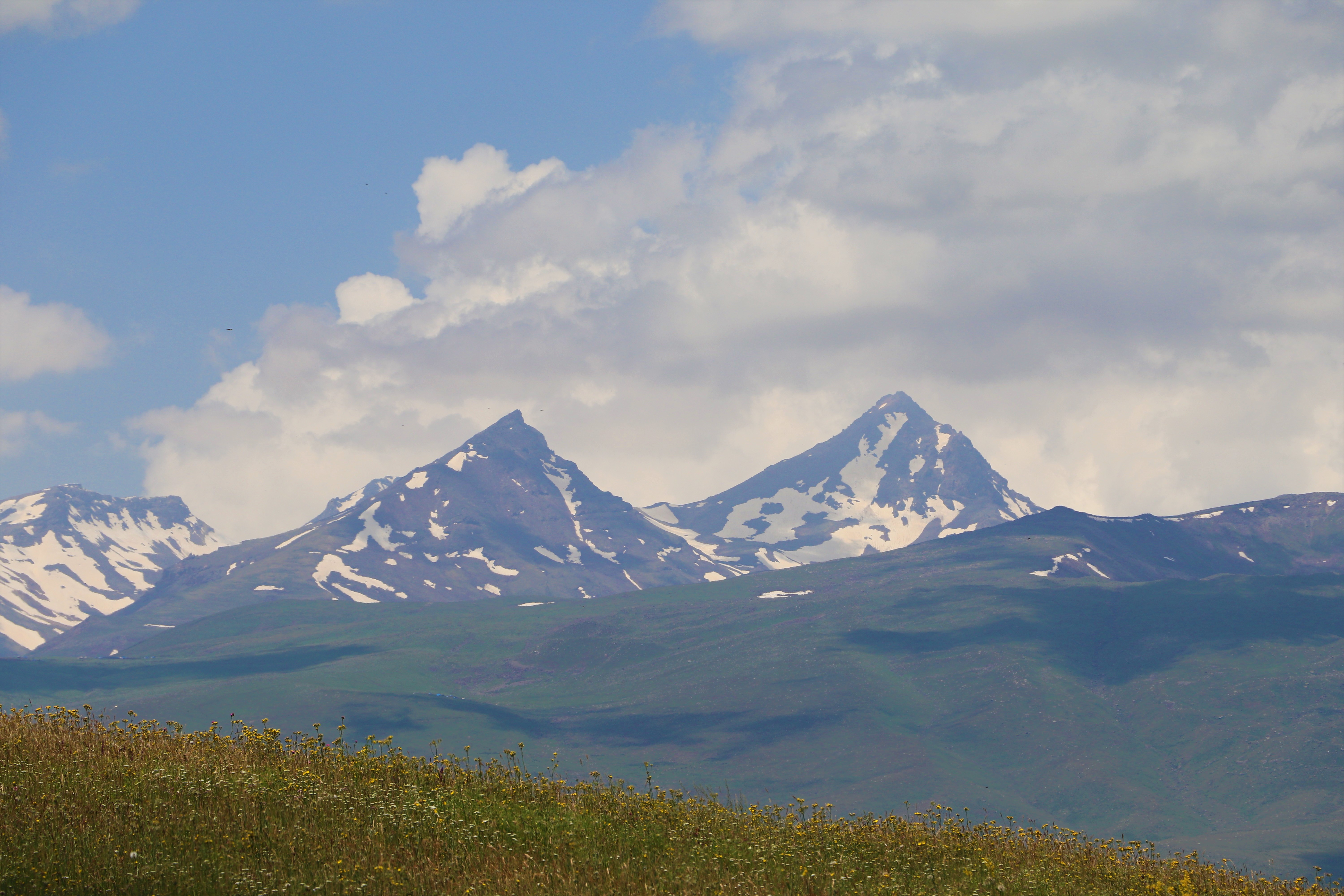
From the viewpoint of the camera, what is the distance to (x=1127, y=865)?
2139cm

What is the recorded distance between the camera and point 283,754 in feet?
70.2

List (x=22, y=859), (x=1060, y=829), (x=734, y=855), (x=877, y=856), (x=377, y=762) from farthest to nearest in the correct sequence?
(x=1060, y=829) → (x=377, y=762) → (x=877, y=856) → (x=734, y=855) → (x=22, y=859)

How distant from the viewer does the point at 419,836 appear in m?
17.4

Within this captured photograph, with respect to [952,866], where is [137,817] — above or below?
above

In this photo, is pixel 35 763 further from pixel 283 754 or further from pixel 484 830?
pixel 484 830

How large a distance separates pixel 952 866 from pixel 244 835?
10760 mm

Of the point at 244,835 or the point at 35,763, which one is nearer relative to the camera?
the point at 244,835

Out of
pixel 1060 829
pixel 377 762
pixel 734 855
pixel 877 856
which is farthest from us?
pixel 1060 829

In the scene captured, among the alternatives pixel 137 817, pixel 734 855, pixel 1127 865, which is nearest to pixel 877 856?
pixel 734 855

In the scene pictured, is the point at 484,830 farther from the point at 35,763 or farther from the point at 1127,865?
the point at 1127,865

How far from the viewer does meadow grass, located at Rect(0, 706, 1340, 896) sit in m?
16.1

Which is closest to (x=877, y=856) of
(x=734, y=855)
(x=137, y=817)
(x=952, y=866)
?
(x=952, y=866)

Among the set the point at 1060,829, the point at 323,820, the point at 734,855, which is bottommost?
the point at 1060,829

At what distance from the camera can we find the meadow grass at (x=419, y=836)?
Answer: 52.9ft
